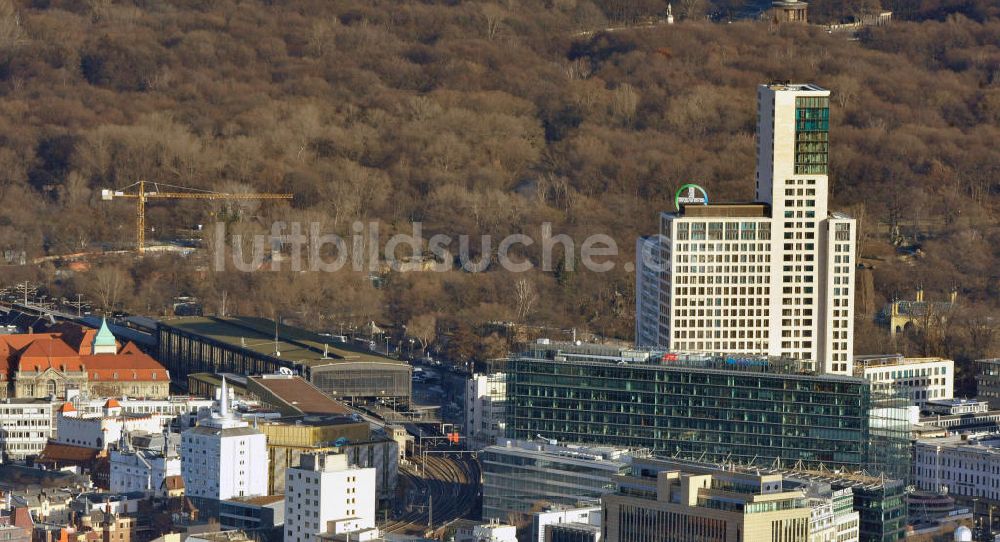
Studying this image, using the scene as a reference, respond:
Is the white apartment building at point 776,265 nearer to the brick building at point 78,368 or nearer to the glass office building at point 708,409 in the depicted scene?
the glass office building at point 708,409

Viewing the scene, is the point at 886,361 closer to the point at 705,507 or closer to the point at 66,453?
the point at 66,453

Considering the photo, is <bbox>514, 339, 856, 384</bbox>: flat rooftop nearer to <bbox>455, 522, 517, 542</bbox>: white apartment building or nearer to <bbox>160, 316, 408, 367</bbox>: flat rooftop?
<bbox>455, 522, 517, 542</bbox>: white apartment building

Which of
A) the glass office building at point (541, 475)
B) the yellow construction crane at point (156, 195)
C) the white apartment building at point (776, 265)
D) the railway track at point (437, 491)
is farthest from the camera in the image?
the yellow construction crane at point (156, 195)

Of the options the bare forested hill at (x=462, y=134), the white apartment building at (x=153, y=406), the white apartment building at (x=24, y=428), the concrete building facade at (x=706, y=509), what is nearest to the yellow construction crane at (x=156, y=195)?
the bare forested hill at (x=462, y=134)

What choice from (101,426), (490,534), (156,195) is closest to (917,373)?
(101,426)

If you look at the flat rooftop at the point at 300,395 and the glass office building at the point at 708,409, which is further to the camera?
the flat rooftop at the point at 300,395

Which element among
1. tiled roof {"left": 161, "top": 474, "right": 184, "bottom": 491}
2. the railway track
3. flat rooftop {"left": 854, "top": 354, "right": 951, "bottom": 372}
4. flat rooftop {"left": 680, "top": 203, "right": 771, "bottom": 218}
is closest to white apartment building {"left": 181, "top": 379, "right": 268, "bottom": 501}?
tiled roof {"left": 161, "top": 474, "right": 184, "bottom": 491}

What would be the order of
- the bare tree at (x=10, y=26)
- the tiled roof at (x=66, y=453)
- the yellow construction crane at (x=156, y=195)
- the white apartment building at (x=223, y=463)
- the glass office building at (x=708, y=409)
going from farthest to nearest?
the bare tree at (x=10, y=26)
the yellow construction crane at (x=156, y=195)
the tiled roof at (x=66, y=453)
the white apartment building at (x=223, y=463)
the glass office building at (x=708, y=409)

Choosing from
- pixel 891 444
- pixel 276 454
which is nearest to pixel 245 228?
pixel 276 454
